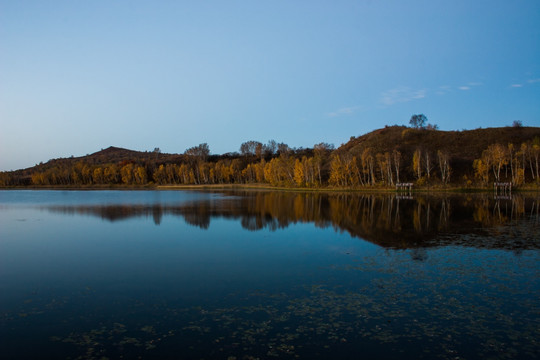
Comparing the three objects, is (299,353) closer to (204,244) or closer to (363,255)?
(363,255)

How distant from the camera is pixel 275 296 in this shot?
1127cm

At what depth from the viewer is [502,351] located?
7.69 metres

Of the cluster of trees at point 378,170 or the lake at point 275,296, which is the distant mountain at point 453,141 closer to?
the cluster of trees at point 378,170

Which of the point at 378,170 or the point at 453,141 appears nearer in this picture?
the point at 378,170

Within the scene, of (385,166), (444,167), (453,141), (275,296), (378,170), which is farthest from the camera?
(453,141)

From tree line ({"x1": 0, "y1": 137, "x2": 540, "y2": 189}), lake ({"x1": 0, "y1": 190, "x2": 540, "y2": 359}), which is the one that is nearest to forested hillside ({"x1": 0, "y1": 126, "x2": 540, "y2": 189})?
tree line ({"x1": 0, "y1": 137, "x2": 540, "y2": 189})

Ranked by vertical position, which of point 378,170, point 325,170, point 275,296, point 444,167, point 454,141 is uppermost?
point 454,141

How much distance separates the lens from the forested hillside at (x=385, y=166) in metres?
74.2

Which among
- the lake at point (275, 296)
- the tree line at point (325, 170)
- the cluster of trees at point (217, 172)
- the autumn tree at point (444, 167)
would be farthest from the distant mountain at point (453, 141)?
the lake at point (275, 296)

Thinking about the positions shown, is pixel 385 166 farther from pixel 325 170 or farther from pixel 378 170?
pixel 325 170

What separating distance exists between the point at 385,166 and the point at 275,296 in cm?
7606

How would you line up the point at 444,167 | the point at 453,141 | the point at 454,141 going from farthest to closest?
the point at 453,141, the point at 454,141, the point at 444,167

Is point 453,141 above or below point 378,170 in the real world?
above

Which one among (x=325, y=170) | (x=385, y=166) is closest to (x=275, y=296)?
(x=385, y=166)
